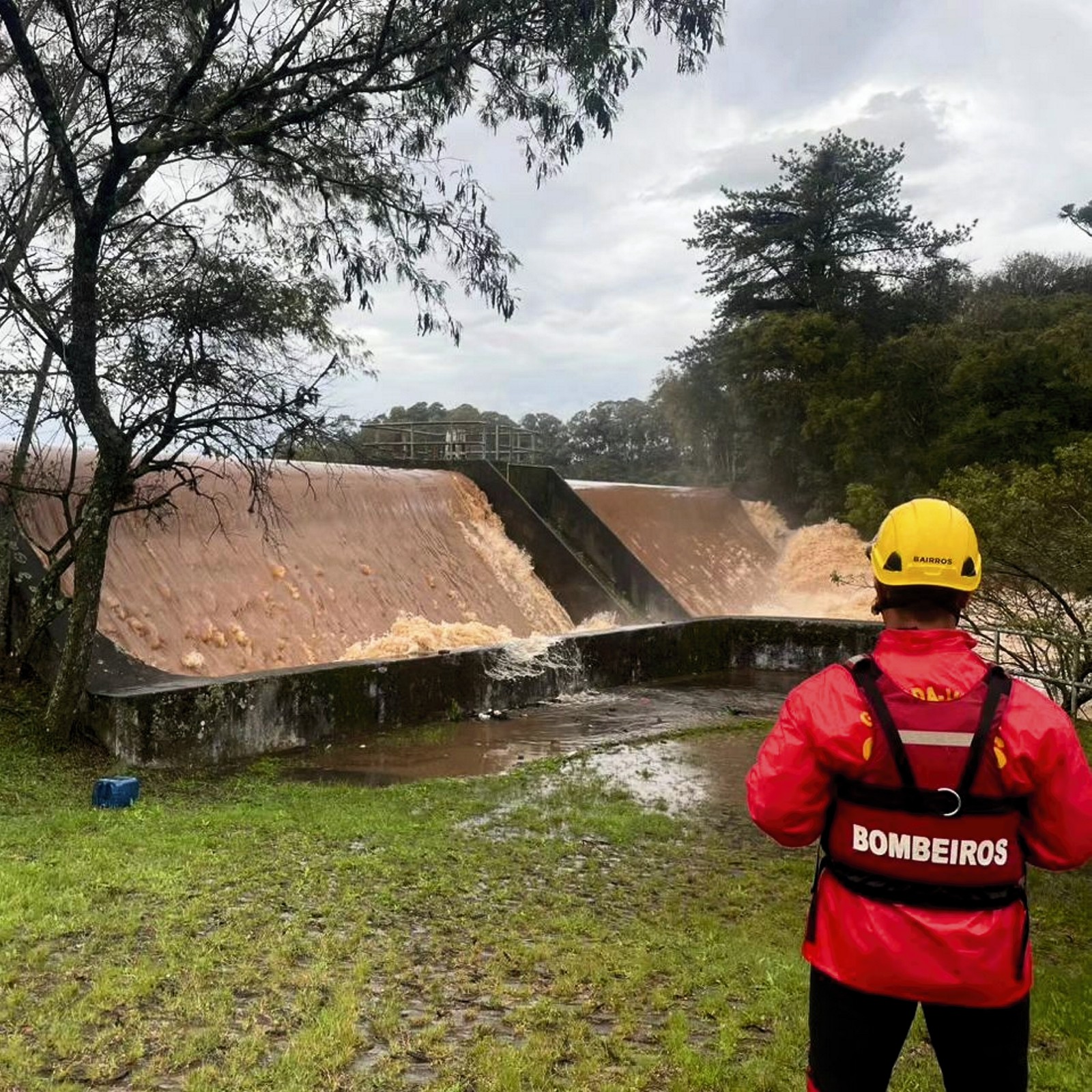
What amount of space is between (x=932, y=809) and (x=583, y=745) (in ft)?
27.5

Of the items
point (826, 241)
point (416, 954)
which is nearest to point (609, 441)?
point (826, 241)

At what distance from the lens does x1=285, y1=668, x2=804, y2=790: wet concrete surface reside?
28.1 feet

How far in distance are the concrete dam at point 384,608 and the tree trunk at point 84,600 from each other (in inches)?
9.8

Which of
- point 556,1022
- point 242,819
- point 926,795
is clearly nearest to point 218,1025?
point 556,1022

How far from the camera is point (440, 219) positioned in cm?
897

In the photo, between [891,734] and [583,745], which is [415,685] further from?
[891,734]

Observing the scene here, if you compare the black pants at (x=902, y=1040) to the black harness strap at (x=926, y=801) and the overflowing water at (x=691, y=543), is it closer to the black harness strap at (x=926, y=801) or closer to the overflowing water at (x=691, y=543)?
the black harness strap at (x=926, y=801)

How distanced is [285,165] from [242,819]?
18.6 ft

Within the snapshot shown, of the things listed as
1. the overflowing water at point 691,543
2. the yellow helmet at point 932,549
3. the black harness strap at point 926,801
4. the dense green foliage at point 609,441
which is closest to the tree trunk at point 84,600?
the yellow helmet at point 932,549

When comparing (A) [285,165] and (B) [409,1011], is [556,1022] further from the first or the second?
(A) [285,165]

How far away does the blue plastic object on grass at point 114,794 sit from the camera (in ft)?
22.3

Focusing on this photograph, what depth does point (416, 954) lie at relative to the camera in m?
4.05

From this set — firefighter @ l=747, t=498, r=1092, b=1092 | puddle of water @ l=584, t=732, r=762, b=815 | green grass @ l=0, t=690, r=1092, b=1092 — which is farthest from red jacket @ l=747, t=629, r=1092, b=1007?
puddle of water @ l=584, t=732, r=762, b=815

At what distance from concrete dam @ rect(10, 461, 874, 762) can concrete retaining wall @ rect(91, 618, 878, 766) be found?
19 mm
